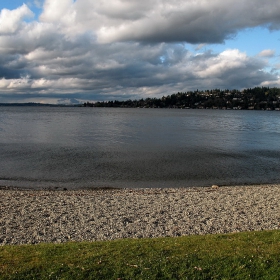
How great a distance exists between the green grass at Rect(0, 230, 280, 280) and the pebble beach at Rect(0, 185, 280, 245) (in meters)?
2.40

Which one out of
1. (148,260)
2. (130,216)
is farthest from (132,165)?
(148,260)

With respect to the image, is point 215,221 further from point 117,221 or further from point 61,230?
point 61,230

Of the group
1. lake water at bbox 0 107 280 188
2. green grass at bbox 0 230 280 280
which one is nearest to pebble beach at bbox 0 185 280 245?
green grass at bbox 0 230 280 280

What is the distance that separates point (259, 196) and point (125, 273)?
14.5m

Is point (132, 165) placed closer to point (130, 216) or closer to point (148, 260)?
point (130, 216)

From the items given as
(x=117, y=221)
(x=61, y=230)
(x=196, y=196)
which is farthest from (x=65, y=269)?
(x=196, y=196)

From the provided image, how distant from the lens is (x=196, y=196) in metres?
20.0

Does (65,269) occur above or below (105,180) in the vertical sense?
above

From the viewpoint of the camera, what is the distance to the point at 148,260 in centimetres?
848

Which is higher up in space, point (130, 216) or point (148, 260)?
point (148, 260)

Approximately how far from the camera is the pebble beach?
12594 millimetres

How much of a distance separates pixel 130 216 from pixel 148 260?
654 cm

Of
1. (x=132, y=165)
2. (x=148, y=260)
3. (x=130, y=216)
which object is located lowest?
(x=132, y=165)

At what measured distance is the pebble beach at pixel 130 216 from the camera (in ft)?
41.3
